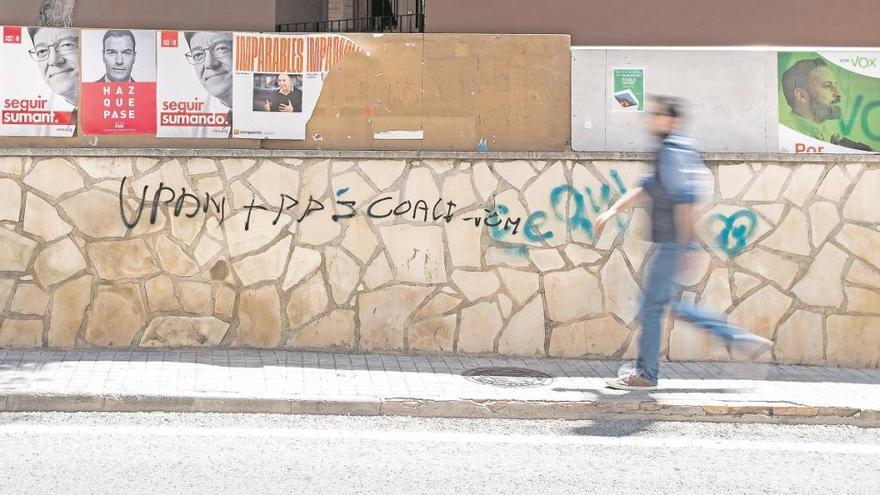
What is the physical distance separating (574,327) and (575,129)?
1689mm

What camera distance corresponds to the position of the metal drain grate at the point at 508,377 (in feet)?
21.3

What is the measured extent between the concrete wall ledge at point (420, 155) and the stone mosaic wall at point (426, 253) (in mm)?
56

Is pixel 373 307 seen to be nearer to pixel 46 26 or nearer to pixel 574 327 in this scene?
pixel 574 327

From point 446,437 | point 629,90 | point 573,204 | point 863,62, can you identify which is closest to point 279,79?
point 573,204

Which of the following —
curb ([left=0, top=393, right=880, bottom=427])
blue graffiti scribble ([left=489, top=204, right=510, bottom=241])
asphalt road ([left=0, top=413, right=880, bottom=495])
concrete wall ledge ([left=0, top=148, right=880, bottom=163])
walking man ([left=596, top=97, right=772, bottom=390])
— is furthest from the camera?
blue graffiti scribble ([left=489, top=204, right=510, bottom=241])

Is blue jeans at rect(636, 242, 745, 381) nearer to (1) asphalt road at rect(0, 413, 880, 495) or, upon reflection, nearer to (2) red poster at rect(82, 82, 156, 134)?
(1) asphalt road at rect(0, 413, 880, 495)

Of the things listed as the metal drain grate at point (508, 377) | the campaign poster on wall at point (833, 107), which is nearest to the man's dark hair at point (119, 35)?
the metal drain grate at point (508, 377)

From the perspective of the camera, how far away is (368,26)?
36.7ft

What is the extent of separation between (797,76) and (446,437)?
4715mm

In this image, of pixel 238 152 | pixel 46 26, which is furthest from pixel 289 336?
pixel 46 26

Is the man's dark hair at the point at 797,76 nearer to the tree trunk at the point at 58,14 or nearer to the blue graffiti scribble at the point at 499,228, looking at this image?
the blue graffiti scribble at the point at 499,228

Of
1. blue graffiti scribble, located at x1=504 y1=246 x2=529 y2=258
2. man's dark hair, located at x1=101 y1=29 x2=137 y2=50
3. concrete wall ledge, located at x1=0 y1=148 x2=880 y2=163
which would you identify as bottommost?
blue graffiti scribble, located at x1=504 y1=246 x2=529 y2=258

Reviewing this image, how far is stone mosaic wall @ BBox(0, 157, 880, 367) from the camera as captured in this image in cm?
738

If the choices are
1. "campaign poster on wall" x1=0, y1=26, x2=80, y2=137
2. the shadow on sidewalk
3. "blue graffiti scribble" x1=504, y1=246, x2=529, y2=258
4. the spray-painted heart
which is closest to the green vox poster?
the spray-painted heart
